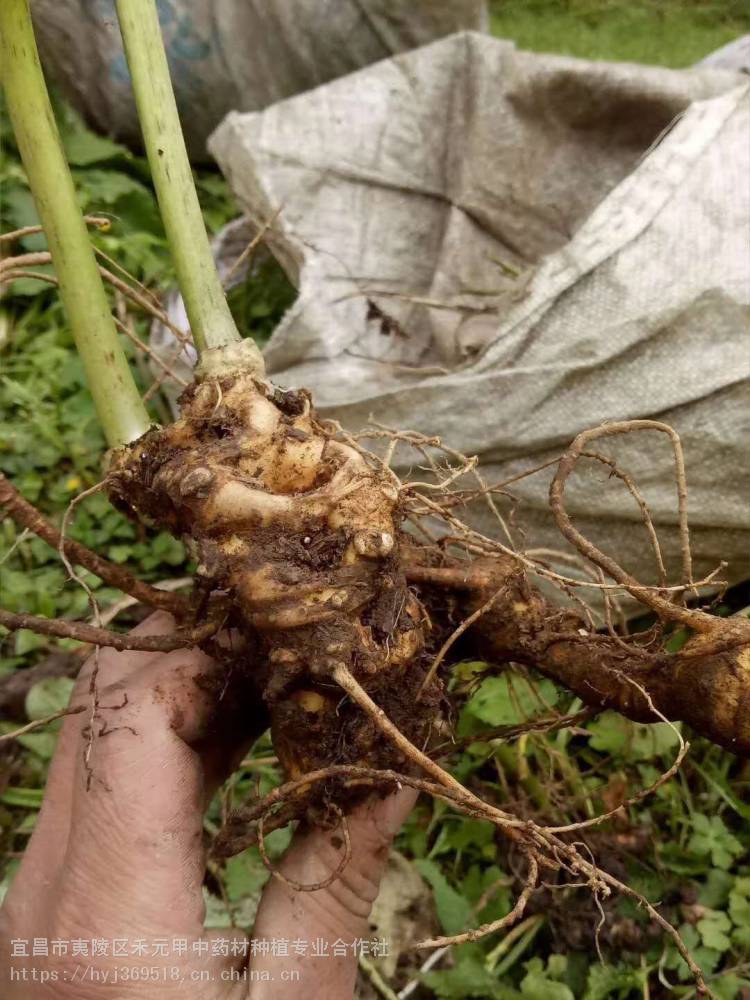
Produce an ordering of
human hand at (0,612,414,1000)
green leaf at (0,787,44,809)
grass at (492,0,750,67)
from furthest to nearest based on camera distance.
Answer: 1. grass at (492,0,750,67)
2. green leaf at (0,787,44,809)
3. human hand at (0,612,414,1000)

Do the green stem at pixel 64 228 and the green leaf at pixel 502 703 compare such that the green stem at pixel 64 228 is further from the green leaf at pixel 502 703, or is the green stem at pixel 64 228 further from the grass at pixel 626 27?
the grass at pixel 626 27

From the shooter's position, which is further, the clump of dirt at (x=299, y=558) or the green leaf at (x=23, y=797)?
the green leaf at (x=23, y=797)

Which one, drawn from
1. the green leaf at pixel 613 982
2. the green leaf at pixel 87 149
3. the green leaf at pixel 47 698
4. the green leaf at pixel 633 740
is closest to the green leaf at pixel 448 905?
the green leaf at pixel 613 982

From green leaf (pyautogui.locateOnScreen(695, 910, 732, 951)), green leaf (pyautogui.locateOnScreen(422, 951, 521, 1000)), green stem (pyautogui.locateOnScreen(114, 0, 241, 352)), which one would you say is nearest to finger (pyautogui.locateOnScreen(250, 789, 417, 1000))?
green leaf (pyautogui.locateOnScreen(422, 951, 521, 1000))

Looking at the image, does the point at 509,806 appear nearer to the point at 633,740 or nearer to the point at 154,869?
the point at 633,740

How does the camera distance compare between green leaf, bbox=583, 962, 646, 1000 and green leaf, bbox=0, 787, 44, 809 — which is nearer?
green leaf, bbox=583, 962, 646, 1000

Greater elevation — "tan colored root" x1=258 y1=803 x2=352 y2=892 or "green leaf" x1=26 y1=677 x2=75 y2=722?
"tan colored root" x1=258 y1=803 x2=352 y2=892

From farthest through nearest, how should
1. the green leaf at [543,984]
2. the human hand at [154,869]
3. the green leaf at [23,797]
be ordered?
the green leaf at [23,797], the green leaf at [543,984], the human hand at [154,869]

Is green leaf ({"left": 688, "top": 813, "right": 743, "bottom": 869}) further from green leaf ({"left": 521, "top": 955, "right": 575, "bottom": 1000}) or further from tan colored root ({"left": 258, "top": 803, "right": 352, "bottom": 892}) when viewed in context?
tan colored root ({"left": 258, "top": 803, "right": 352, "bottom": 892})
